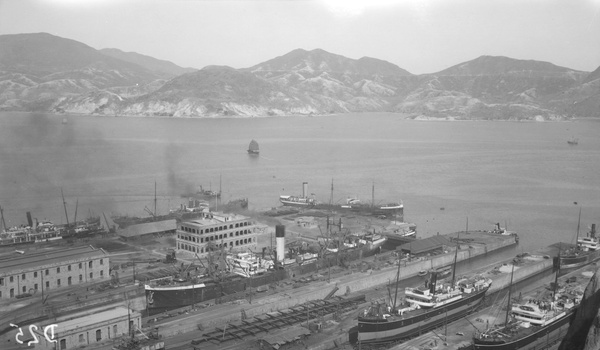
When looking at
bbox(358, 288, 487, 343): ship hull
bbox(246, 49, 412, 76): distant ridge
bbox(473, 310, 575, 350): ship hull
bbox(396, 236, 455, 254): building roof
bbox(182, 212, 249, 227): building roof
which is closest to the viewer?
bbox(473, 310, 575, 350): ship hull

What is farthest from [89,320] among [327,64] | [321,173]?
[327,64]

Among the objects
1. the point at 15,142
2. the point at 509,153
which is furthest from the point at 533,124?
the point at 15,142

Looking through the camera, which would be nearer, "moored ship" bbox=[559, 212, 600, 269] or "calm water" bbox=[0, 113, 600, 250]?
"moored ship" bbox=[559, 212, 600, 269]

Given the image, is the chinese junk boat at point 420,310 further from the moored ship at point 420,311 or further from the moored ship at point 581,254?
the moored ship at point 581,254

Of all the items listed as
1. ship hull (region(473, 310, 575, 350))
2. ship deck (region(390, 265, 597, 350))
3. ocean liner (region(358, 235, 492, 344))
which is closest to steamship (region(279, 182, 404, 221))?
ocean liner (region(358, 235, 492, 344))

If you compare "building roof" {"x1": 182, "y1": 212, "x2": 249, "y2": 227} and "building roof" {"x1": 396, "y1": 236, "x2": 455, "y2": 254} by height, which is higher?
"building roof" {"x1": 182, "y1": 212, "x2": 249, "y2": 227}

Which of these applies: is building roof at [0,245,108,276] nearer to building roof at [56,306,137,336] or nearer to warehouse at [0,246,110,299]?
warehouse at [0,246,110,299]
